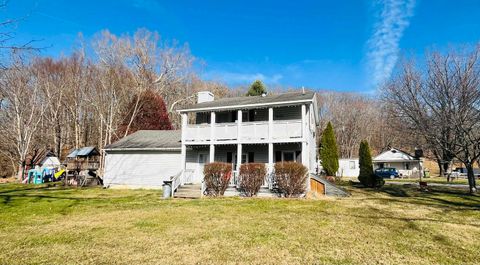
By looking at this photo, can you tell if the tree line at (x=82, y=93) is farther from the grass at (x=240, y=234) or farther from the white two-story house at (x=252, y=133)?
the grass at (x=240, y=234)

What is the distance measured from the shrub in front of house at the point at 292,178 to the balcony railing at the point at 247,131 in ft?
7.41

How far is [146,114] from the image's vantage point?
32500 mm

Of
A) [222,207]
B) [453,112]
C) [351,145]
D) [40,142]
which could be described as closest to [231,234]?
[222,207]

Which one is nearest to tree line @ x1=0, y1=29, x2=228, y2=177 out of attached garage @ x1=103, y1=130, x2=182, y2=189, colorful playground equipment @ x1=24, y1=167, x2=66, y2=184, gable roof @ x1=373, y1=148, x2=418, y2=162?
colorful playground equipment @ x1=24, y1=167, x2=66, y2=184

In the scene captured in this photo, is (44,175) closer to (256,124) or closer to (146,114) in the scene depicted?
(146,114)

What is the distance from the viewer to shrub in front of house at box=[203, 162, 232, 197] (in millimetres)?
15008

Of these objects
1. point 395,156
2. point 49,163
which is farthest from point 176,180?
point 395,156

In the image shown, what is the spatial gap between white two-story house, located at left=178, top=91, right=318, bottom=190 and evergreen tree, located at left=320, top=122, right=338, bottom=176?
8.16 metres

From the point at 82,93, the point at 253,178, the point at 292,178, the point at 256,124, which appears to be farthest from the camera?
the point at 82,93

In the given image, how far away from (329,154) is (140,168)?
1698cm

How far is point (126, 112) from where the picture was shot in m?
32.1

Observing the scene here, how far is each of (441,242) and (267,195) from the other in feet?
29.0

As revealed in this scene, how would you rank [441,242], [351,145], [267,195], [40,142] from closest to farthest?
[441,242] < [267,195] < [40,142] < [351,145]

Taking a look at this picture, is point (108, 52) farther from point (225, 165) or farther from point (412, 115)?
point (412, 115)
